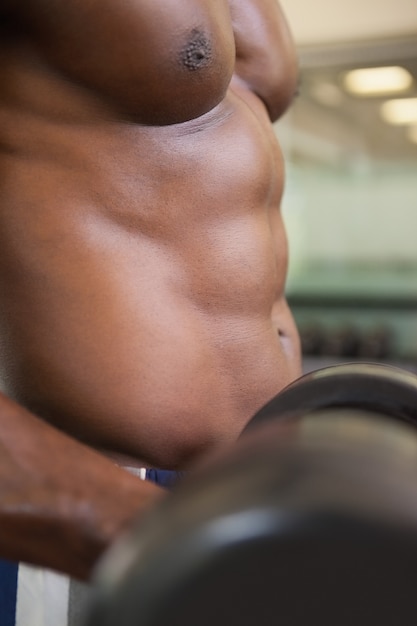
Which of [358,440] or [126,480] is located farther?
[126,480]

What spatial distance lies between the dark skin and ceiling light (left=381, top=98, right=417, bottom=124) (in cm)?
347

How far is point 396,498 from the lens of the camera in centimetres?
32

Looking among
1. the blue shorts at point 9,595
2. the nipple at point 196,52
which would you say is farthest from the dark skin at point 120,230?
the blue shorts at point 9,595

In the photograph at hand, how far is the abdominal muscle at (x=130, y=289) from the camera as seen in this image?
836mm

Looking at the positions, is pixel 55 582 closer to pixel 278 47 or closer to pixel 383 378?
pixel 383 378

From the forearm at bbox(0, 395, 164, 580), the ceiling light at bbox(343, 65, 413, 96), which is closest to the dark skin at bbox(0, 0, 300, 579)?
the forearm at bbox(0, 395, 164, 580)

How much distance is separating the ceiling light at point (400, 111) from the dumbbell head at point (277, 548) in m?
4.08

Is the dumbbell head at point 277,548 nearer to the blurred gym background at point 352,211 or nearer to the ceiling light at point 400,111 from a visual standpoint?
the blurred gym background at point 352,211

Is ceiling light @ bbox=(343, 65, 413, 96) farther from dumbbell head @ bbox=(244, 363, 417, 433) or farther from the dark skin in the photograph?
dumbbell head @ bbox=(244, 363, 417, 433)

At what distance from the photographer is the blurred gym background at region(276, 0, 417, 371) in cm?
421

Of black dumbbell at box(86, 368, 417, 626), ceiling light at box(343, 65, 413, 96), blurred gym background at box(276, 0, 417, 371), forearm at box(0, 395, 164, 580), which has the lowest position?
blurred gym background at box(276, 0, 417, 371)

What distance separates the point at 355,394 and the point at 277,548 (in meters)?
0.29

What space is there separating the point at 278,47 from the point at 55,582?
767 mm

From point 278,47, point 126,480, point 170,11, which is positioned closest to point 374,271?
point 278,47
